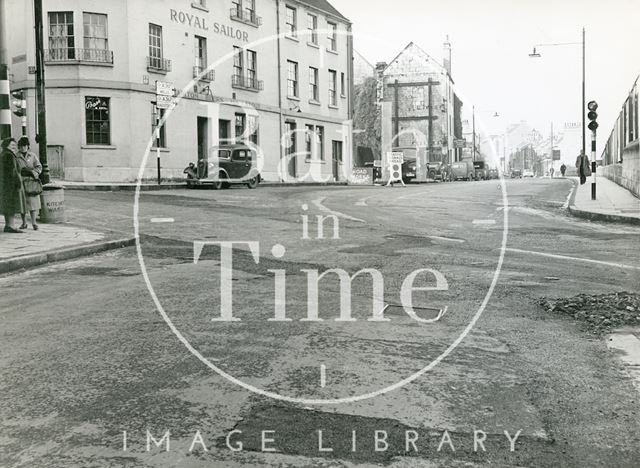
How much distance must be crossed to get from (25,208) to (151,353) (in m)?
8.87

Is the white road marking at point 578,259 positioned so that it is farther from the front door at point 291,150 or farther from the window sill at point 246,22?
the front door at point 291,150

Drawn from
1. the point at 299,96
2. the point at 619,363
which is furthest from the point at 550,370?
the point at 299,96

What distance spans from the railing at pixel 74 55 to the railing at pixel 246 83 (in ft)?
24.7

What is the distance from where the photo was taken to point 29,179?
12.3 meters

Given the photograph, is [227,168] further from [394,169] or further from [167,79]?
[394,169]

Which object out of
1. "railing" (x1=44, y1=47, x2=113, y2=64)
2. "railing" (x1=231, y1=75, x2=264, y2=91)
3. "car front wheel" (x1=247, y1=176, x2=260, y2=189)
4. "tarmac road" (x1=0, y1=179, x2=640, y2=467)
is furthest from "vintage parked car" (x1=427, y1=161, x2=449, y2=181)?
"tarmac road" (x1=0, y1=179, x2=640, y2=467)

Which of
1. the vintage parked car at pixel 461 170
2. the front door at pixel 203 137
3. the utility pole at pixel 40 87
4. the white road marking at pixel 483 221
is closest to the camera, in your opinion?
the utility pole at pixel 40 87

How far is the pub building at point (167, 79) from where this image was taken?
89.3 feet

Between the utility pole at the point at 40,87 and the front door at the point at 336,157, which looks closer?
the utility pole at the point at 40,87

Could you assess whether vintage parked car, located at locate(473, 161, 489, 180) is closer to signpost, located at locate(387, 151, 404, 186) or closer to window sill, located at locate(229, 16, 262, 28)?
signpost, located at locate(387, 151, 404, 186)

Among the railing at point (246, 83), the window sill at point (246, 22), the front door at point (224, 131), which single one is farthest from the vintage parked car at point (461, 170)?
the front door at point (224, 131)

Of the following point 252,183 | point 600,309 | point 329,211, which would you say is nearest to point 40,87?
point 329,211

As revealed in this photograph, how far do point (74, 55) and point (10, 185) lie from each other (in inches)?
672

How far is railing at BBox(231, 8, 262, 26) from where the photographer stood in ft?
110
